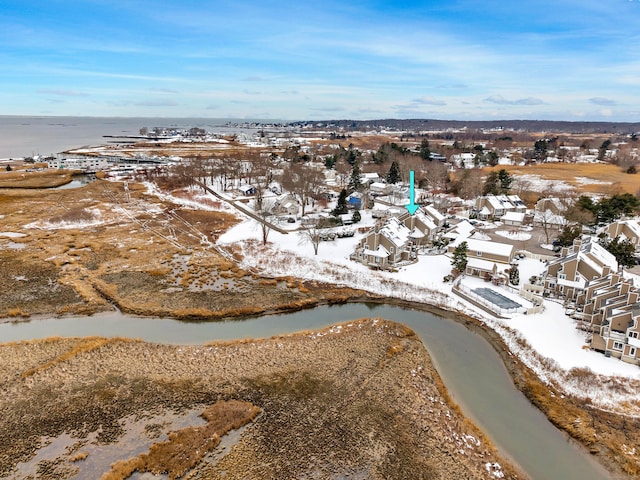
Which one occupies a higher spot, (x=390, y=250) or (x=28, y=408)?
(x=390, y=250)

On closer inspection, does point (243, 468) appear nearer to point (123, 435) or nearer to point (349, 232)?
point (123, 435)

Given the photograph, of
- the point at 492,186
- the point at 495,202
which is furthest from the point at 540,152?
the point at 495,202

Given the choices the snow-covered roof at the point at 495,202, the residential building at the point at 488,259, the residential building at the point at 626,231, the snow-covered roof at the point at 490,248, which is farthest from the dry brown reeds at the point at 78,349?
the residential building at the point at 626,231

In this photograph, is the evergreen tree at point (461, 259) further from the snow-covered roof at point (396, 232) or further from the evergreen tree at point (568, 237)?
the evergreen tree at point (568, 237)

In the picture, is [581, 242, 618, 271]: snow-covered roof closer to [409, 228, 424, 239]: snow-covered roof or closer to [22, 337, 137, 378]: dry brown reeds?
[409, 228, 424, 239]: snow-covered roof

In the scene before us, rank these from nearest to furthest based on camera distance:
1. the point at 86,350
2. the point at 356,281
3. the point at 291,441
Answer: the point at 291,441 → the point at 86,350 → the point at 356,281

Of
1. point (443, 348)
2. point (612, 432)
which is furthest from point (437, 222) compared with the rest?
point (612, 432)
